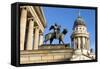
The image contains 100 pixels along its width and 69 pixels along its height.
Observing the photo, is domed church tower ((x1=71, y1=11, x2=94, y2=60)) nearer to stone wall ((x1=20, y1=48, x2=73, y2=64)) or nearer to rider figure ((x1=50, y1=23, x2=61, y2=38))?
stone wall ((x1=20, y1=48, x2=73, y2=64))

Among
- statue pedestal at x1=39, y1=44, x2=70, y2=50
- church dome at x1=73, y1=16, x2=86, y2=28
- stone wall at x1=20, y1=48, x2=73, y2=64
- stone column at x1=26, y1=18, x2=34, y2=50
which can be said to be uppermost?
church dome at x1=73, y1=16, x2=86, y2=28

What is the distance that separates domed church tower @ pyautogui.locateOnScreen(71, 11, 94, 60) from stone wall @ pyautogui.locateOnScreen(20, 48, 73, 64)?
12 cm

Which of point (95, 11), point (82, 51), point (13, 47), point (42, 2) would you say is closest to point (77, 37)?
point (82, 51)

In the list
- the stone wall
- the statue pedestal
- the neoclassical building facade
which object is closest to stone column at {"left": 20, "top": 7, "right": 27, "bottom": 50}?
the neoclassical building facade

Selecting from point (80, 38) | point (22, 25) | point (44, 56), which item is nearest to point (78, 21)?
point (80, 38)

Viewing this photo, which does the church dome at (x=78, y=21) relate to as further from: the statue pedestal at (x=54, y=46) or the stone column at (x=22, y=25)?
the stone column at (x=22, y=25)

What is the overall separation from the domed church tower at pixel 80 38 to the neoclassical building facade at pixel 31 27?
50 centimetres

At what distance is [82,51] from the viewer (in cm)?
378

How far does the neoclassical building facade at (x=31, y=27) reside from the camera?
3.28 metres

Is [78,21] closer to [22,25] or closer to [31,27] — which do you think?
[31,27]

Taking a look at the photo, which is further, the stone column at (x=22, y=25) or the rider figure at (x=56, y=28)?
the rider figure at (x=56, y=28)

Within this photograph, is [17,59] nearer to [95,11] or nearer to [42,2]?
[42,2]

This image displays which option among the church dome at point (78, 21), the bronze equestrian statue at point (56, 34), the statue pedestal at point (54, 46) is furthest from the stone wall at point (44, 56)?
the church dome at point (78, 21)

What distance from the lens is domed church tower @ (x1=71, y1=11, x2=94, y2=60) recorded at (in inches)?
145
